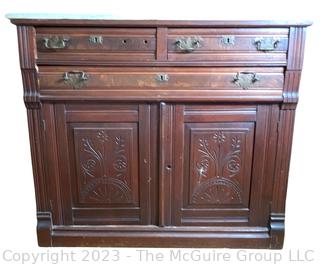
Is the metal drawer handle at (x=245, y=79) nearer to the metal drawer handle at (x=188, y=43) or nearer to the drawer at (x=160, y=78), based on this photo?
the drawer at (x=160, y=78)

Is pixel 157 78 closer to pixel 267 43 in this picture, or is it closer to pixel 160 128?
pixel 160 128

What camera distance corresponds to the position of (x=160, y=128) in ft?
6.42

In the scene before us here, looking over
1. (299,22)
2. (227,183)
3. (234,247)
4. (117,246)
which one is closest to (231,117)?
(227,183)

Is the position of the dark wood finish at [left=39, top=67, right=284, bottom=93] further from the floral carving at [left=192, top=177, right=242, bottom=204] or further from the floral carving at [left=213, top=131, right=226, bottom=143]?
the floral carving at [left=192, top=177, right=242, bottom=204]

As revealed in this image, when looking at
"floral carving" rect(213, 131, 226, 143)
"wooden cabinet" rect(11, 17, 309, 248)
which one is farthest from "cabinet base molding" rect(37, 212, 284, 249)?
"floral carving" rect(213, 131, 226, 143)

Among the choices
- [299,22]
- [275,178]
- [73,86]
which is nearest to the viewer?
[299,22]

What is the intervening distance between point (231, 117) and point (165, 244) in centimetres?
79

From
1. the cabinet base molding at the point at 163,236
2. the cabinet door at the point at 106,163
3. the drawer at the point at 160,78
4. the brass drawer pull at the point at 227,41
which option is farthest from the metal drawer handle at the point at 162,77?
the cabinet base molding at the point at 163,236

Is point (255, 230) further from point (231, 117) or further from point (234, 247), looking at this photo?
point (231, 117)

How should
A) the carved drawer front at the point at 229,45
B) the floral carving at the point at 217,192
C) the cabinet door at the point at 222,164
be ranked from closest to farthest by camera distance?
the carved drawer front at the point at 229,45, the cabinet door at the point at 222,164, the floral carving at the point at 217,192

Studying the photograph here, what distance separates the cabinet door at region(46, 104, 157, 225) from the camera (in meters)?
1.95

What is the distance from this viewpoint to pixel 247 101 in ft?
6.26

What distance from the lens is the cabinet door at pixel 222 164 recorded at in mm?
1944

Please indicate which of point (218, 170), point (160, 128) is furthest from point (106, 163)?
point (218, 170)
